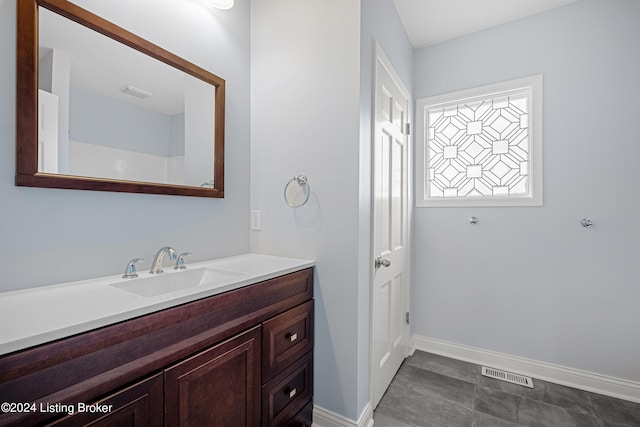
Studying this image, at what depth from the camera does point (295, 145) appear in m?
1.65

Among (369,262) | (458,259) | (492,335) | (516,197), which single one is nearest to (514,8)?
(516,197)

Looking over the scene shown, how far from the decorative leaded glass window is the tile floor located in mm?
1276

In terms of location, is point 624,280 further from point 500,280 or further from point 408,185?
point 408,185

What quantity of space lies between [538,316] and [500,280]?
0.33 metres

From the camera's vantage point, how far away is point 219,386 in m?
1.00

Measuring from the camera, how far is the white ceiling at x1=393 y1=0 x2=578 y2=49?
1.96 m

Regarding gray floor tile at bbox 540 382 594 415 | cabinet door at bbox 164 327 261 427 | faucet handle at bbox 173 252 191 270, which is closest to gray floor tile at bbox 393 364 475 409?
gray floor tile at bbox 540 382 594 415

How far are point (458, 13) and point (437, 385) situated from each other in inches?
105

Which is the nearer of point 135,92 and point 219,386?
point 219,386

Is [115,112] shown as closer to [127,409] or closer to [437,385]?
[127,409]

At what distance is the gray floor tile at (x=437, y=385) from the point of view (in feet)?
5.95

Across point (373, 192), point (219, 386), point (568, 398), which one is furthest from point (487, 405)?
point (219, 386)

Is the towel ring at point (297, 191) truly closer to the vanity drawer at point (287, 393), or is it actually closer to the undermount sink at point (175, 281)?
the undermount sink at point (175, 281)

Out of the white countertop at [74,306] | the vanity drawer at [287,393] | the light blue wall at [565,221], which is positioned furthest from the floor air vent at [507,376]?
the white countertop at [74,306]
